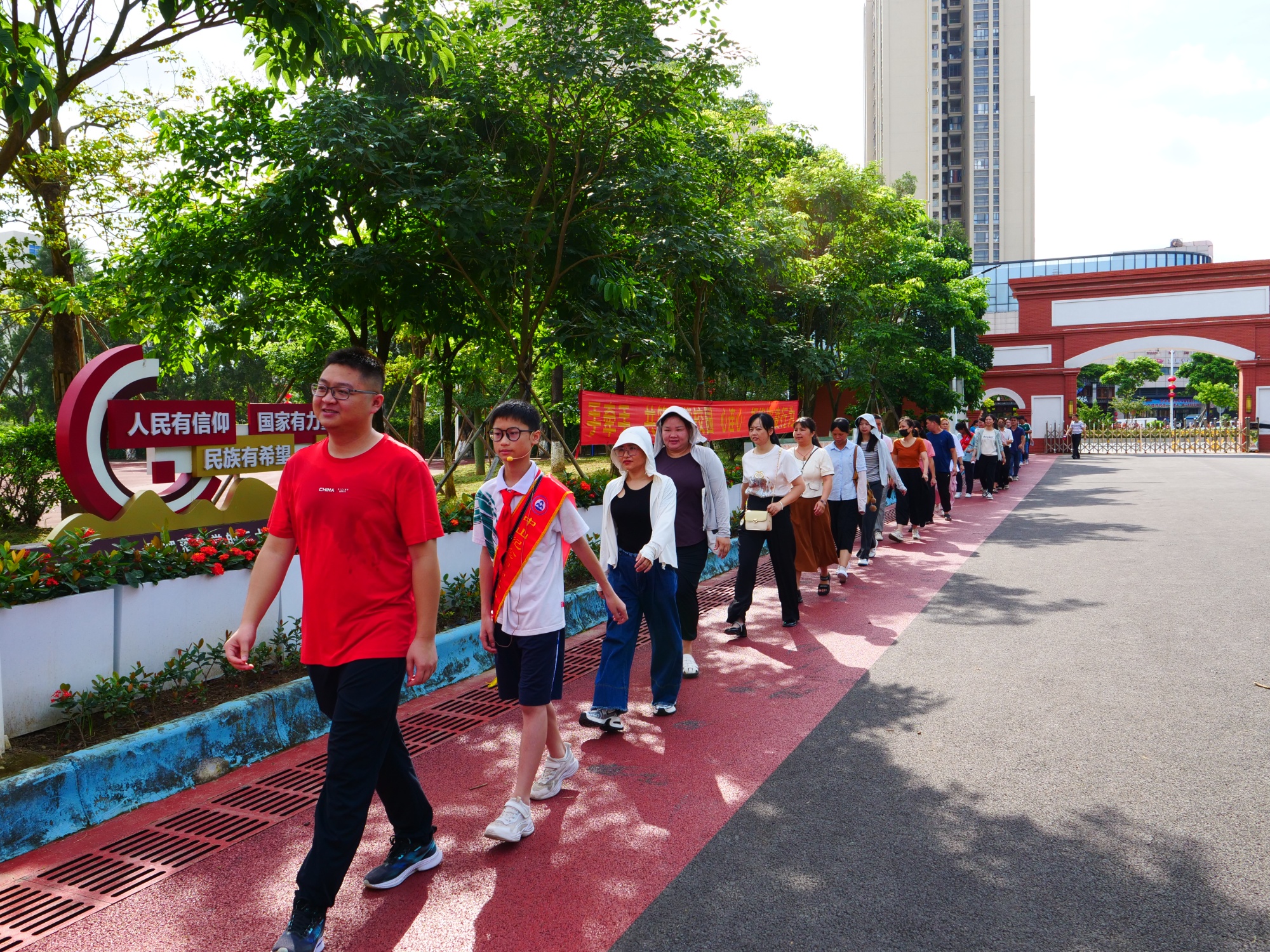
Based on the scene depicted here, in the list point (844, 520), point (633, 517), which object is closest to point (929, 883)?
point (633, 517)

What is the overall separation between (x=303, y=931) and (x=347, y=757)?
52 cm

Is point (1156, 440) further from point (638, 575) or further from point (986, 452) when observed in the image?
point (638, 575)

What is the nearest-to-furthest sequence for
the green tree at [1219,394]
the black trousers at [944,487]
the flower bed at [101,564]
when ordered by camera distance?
the flower bed at [101,564] → the black trousers at [944,487] → the green tree at [1219,394]

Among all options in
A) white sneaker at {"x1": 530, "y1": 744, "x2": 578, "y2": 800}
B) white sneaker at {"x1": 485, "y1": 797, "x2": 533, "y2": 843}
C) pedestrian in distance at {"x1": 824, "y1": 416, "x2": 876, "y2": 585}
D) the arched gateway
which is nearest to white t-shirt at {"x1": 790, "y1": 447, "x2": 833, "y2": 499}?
pedestrian in distance at {"x1": 824, "y1": 416, "x2": 876, "y2": 585}

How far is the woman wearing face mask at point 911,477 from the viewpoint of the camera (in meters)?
12.9

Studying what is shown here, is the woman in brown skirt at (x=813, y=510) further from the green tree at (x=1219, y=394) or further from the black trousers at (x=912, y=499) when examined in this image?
the green tree at (x=1219, y=394)

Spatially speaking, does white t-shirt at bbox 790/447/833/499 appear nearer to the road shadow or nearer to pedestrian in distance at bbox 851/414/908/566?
pedestrian in distance at bbox 851/414/908/566

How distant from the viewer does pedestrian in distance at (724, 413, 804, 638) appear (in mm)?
7094

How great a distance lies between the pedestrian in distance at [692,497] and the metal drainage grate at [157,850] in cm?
164

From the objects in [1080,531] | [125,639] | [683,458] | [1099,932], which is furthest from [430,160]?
[1080,531]

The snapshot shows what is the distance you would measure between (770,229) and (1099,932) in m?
15.6

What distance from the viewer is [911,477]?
1296 centimetres

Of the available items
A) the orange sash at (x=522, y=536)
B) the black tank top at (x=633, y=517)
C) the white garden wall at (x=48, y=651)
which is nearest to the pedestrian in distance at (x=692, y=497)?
the black tank top at (x=633, y=517)

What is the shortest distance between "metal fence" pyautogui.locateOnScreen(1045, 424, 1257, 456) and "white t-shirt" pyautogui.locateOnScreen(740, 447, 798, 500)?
3768 cm
